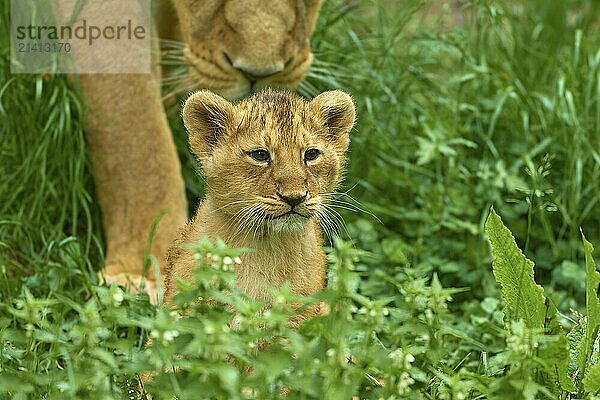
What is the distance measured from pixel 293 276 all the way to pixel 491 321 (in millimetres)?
999

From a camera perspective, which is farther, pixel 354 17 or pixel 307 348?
pixel 354 17

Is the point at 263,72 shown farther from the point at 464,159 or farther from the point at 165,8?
the point at 464,159

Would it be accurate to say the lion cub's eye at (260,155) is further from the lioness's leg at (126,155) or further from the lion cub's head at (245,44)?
the lioness's leg at (126,155)

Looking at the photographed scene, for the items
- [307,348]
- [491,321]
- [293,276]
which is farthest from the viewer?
[491,321]

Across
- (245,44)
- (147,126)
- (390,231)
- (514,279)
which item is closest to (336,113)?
(514,279)

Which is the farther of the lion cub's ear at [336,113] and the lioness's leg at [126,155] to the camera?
the lioness's leg at [126,155]

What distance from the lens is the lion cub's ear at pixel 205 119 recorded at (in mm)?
3172

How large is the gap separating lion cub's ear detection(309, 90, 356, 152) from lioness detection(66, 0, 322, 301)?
876 mm

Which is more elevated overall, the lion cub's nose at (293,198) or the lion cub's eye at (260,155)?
the lion cub's eye at (260,155)

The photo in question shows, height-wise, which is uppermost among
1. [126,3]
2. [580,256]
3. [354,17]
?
[126,3]

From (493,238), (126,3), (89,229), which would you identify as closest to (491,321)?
(493,238)

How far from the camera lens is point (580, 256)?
15.3 ft

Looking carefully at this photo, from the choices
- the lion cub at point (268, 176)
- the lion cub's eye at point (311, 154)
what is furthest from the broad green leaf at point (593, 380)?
the lion cub's eye at point (311, 154)

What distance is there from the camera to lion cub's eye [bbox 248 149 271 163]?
307cm
